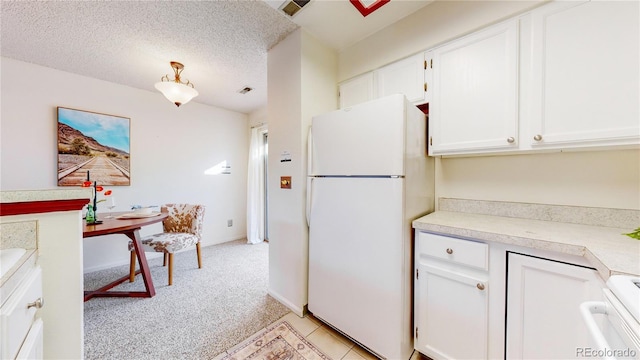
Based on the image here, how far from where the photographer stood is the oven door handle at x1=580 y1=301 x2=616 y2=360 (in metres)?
0.56

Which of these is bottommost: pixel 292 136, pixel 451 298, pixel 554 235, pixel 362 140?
pixel 451 298

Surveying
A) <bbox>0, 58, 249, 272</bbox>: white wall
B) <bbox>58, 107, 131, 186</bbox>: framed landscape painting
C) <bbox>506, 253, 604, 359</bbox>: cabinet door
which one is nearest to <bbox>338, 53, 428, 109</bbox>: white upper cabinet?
<bbox>506, 253, 604, 359</bbox>: cabinet door

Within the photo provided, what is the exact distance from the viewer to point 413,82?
1670mm

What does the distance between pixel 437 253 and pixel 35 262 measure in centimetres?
182

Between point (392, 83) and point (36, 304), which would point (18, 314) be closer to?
point (36, 304)

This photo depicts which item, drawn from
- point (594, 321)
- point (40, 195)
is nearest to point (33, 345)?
point (40, 195)

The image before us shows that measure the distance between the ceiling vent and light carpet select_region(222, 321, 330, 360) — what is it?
2505 mm

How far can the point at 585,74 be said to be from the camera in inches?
43.1

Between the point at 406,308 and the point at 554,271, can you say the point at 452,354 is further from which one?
the point at 554,271

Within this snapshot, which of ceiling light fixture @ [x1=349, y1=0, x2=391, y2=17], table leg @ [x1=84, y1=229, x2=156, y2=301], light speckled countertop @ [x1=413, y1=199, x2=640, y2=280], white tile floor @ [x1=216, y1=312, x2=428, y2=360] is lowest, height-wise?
white tile floor @ [x1=216, y1=312, x2=428, y2=360]

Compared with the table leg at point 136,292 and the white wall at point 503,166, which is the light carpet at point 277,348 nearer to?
the table leg at point 136,292

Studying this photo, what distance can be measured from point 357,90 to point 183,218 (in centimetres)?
267

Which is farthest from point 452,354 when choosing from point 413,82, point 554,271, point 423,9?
point 423,9

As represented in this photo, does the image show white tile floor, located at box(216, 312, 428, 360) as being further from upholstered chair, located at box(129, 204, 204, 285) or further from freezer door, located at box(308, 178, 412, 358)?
upholstered chair, located at box(129, 204, 204, 285)
